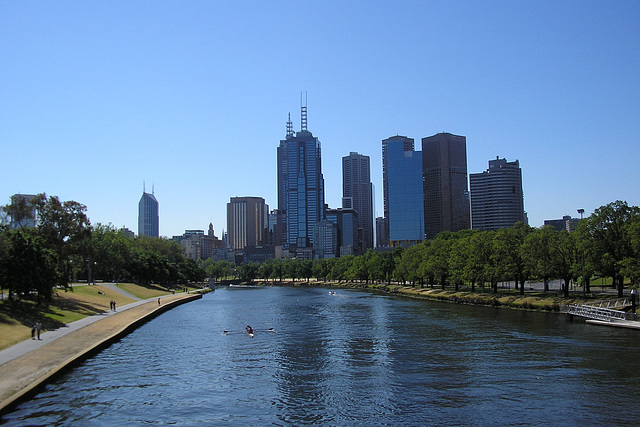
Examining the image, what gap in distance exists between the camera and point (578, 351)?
48.2m

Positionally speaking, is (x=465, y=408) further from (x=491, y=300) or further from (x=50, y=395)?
(x=491, y=300)

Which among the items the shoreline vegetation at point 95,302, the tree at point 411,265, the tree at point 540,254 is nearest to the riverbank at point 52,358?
the shoreline vegetation at point 95,302

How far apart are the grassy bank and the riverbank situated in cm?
282

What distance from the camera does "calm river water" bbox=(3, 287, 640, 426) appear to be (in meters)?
30.9

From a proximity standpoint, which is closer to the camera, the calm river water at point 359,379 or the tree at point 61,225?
the calm river water at point 359,379

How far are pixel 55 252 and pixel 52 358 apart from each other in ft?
147

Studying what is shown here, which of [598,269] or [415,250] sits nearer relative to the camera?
[598,269]

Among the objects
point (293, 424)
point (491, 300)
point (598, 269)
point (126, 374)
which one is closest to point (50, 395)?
point (126, 374)

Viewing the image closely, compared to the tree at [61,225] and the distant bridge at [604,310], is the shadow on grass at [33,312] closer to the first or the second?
the tree at [61,225]

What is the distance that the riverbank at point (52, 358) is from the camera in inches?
1318

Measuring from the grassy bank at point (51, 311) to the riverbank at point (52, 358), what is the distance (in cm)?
282

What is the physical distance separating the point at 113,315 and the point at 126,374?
4038cm

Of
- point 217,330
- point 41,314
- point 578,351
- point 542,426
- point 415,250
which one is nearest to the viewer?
point 542,426

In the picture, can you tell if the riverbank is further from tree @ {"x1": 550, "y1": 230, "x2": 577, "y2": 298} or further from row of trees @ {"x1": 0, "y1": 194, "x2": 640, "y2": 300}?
tree @ {"x1": 550, "y1": 230, "x2": 577, "y2": 298}
